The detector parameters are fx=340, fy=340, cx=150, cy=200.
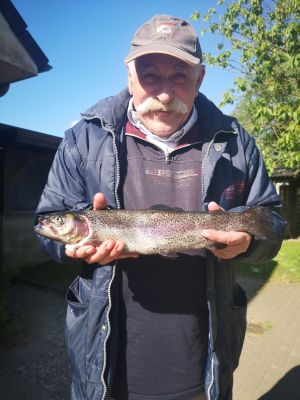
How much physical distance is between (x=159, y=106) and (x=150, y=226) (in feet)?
2.68

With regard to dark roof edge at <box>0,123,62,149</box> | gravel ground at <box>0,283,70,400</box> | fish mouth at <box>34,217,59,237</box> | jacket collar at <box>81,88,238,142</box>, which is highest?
jacket collar at <box>81,88,238,142</box>

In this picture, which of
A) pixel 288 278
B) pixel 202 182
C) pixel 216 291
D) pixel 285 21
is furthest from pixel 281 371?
pixel 285 21

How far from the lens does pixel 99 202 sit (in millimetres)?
2119

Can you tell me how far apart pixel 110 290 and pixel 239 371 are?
419 centimetres

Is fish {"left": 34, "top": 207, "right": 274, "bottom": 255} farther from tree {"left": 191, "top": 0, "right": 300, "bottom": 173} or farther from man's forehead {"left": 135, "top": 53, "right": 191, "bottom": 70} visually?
tree {"left": 191, "top": 0, "right": 300, "bottom": 173}

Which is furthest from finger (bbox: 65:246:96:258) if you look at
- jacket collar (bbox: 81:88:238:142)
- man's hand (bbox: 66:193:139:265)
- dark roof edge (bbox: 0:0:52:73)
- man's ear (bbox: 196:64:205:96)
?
dark roof edge (bbox: 0:0:52:73)

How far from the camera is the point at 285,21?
12.2 m

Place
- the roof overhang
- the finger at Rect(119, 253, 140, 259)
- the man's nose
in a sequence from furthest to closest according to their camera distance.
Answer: the roof overhang → the man's nose → the finger at Rect(119, 253, 140, 259)

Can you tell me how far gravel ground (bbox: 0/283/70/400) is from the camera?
15.2 ft

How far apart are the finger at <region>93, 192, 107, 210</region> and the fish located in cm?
10

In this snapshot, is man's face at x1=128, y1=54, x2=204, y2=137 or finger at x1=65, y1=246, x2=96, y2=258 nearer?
finger at x1=65, y1=246, x2=96, y2=258

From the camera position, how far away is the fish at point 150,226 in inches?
87.7

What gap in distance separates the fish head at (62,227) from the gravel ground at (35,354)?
128 inches

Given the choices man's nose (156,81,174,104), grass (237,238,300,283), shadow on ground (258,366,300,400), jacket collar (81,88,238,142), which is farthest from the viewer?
grass (237,238,300,283)
